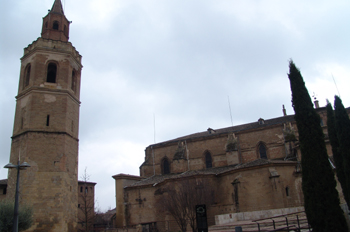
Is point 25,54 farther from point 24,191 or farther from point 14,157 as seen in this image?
point 24,191

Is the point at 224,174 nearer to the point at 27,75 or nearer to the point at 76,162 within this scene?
the point at 76,162

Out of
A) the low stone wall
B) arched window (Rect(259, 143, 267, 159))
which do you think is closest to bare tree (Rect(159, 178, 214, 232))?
the low stone wall

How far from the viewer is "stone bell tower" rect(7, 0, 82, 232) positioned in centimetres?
2119

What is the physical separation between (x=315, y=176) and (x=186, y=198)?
11284 mm

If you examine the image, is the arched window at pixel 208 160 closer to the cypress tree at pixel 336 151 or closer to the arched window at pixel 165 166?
the arched window at pixel 165 166

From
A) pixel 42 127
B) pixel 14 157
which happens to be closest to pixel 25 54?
pixel 42 127

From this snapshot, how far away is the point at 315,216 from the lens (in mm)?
12156

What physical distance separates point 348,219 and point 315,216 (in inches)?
98.1

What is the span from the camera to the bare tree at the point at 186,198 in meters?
21.5

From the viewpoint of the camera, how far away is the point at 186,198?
2197cm

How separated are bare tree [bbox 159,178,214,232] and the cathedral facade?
7.1 inches

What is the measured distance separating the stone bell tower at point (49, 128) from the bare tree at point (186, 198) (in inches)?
303

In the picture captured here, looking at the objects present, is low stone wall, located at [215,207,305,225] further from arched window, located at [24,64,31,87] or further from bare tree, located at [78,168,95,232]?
arched window, located at [24,64,31,87]

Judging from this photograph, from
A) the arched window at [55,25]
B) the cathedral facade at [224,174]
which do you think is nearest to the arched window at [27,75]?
the arched window at [55,25]
